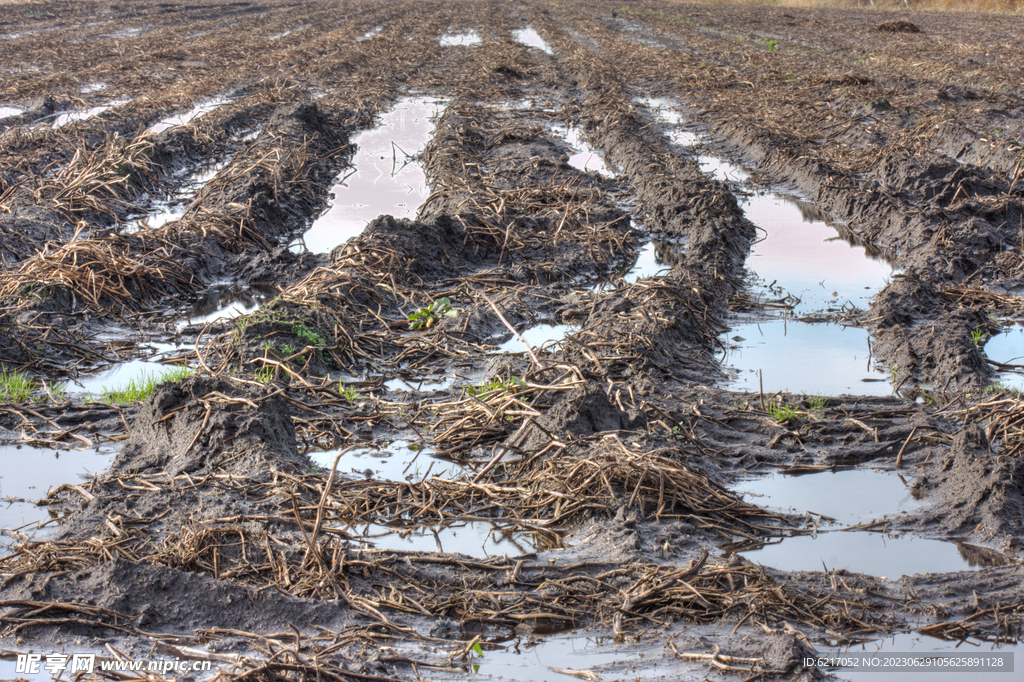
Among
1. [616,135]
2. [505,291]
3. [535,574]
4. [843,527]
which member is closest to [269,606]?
[535,574]

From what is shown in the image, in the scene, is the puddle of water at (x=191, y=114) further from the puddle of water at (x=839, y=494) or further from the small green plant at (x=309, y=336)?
the puddle of water at (x=839, y=494)

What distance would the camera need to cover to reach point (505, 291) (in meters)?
6.64

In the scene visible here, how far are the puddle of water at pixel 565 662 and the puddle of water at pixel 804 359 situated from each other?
263 centimetres

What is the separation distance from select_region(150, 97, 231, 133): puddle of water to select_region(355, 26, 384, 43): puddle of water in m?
9.04

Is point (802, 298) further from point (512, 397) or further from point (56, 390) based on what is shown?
point (56, 390)

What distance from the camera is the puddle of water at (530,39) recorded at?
72.3 feet

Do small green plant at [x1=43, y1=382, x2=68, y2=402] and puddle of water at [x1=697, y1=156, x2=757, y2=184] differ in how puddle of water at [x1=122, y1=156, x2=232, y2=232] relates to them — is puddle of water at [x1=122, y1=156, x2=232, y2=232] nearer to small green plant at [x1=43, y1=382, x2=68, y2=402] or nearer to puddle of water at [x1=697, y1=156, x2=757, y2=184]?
small green plant at [x1=43, y1=382, x2=68, y2=402]

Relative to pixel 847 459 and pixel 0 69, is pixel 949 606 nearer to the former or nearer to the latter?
pixel 847 459

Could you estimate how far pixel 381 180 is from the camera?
10.5 m

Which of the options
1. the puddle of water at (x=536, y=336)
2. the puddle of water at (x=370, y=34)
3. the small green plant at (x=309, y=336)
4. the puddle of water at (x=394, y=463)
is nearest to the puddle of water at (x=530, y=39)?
the puddle of water at (x=370, y=34)

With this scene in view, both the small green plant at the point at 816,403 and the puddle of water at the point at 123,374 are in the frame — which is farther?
the puddle of water at the point at 123,374

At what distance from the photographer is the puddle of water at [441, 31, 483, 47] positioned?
22.7 m

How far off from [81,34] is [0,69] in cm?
709

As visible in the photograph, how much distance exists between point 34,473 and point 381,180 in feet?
22.8
